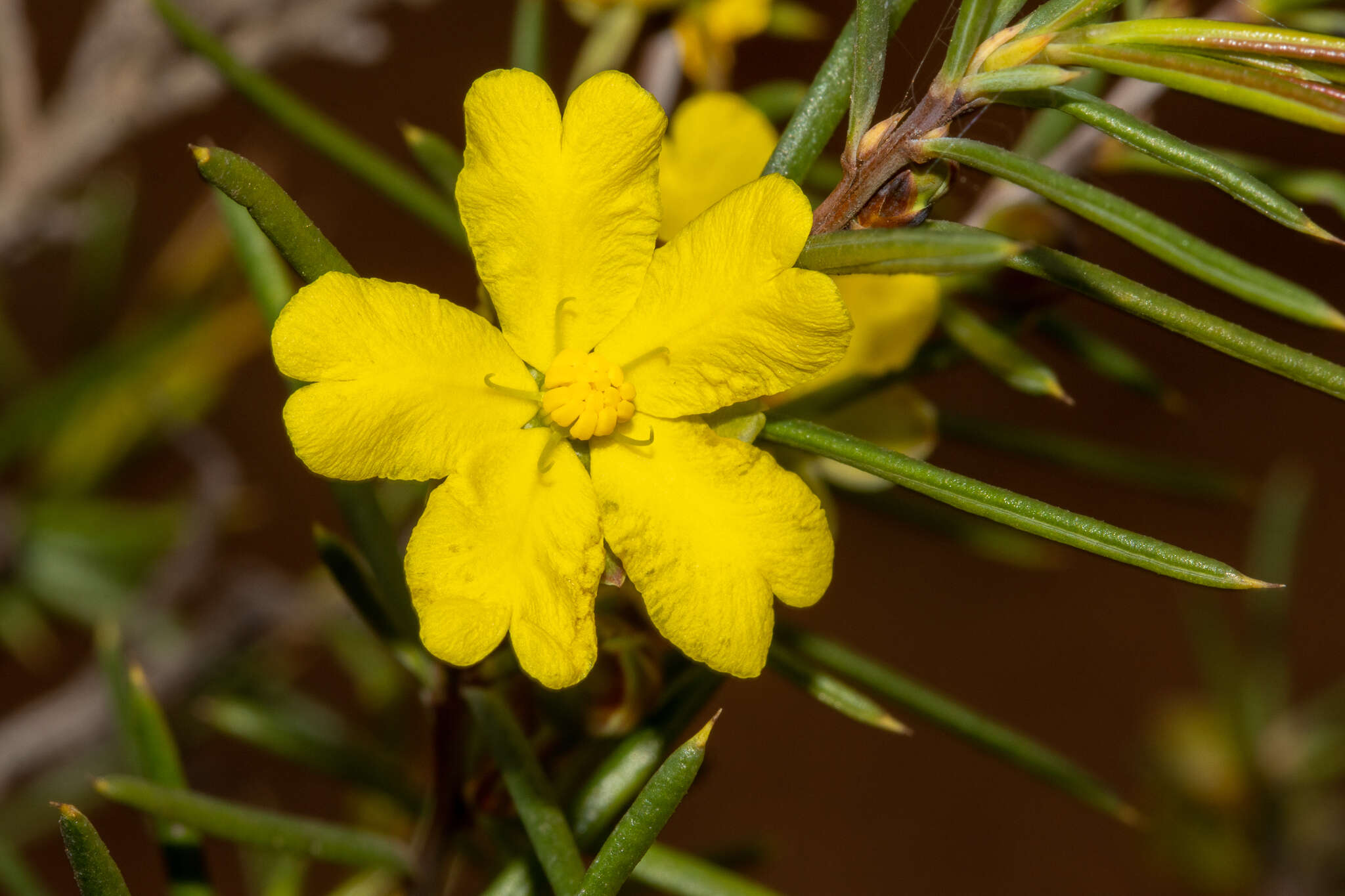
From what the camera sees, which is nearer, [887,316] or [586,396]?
[586,396]

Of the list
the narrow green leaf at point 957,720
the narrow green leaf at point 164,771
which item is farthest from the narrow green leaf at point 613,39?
the narrow green leaf at point 164,771

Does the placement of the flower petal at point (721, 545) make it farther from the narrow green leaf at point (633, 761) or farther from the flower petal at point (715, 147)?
the flower petal at point (715, 147)

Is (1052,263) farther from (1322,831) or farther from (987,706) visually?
(987,706)

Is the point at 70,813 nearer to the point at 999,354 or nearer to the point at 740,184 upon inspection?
the point at 740,184

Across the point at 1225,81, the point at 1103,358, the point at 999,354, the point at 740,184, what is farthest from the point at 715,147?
the point at 1103,358

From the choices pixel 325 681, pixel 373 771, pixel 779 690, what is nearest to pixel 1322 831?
pixel 779 690

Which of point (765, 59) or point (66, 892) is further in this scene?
point (765, 59)
